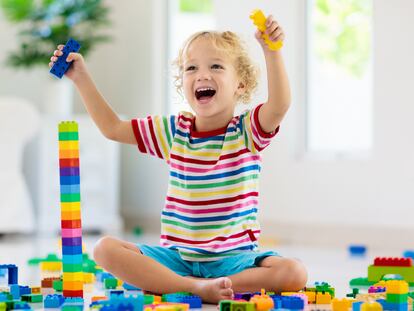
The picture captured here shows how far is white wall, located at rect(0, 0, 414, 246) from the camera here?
2945 millimetres

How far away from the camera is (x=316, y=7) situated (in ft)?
11.0

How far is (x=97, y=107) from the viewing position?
183 centimetres

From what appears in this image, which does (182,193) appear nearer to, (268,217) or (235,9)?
(268,217)

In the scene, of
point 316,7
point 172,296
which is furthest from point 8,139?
point 172,296

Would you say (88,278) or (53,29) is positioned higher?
(53,29)

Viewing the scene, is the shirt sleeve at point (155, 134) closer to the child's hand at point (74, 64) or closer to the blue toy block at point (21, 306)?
the child's hand at point (74, 64)

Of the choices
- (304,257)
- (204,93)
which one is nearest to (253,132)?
(204,93)

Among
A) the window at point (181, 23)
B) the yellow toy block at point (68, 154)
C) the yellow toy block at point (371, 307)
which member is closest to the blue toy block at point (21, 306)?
the yellow toy block at point (68, 154)

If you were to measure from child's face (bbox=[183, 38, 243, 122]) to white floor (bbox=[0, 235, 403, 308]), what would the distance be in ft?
1.55

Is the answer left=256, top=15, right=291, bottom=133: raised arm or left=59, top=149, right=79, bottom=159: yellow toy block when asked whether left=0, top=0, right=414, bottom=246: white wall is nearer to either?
left=256, top=15, right=291, bottom=133: raised arm

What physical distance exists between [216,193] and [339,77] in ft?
5.47

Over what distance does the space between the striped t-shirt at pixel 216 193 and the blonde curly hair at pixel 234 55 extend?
0.13 metres

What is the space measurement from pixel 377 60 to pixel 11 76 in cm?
209

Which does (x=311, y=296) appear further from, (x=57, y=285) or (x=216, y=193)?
(x=57, y=285)
